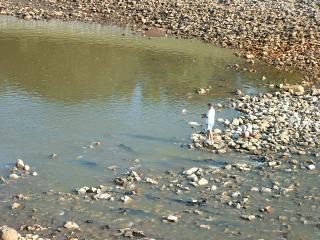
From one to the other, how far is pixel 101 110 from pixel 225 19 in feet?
84.8

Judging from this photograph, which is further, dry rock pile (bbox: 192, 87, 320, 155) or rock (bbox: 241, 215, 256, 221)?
dry rock pile (bbox: 192, 87, 320, 155)

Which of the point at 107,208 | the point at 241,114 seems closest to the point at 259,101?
the point at 241,114

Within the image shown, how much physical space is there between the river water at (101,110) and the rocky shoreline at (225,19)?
101 inches

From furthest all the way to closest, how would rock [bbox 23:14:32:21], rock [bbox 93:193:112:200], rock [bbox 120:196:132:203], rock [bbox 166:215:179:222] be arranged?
rock [bbox 23:14:32:21] → rock [bbox 93:193:112:200] → rock [bbox 120:196:132:203] → rock [bbox 166:215:179:222]

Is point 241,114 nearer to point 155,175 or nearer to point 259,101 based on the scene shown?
point 259,101

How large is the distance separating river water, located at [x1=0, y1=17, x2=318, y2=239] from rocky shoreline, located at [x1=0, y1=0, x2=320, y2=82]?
2577 mm

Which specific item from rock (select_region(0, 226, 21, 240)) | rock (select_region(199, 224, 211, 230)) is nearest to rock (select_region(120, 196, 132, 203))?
rock (select_region(199, 224, 211, 230))

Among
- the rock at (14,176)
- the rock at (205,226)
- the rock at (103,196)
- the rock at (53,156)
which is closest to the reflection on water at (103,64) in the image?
the rock at (53,156)

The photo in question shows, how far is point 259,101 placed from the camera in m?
29.8

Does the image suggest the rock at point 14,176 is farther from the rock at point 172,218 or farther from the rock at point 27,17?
the rock at point 27,17

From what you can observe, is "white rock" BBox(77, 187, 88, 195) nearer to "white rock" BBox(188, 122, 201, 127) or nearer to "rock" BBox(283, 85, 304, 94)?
"white rock" BBox(188, 122, 201, 127)

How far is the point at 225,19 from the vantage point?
1971 inches

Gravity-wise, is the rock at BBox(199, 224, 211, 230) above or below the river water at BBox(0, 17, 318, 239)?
below

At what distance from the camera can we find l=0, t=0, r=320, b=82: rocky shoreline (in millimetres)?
42156
